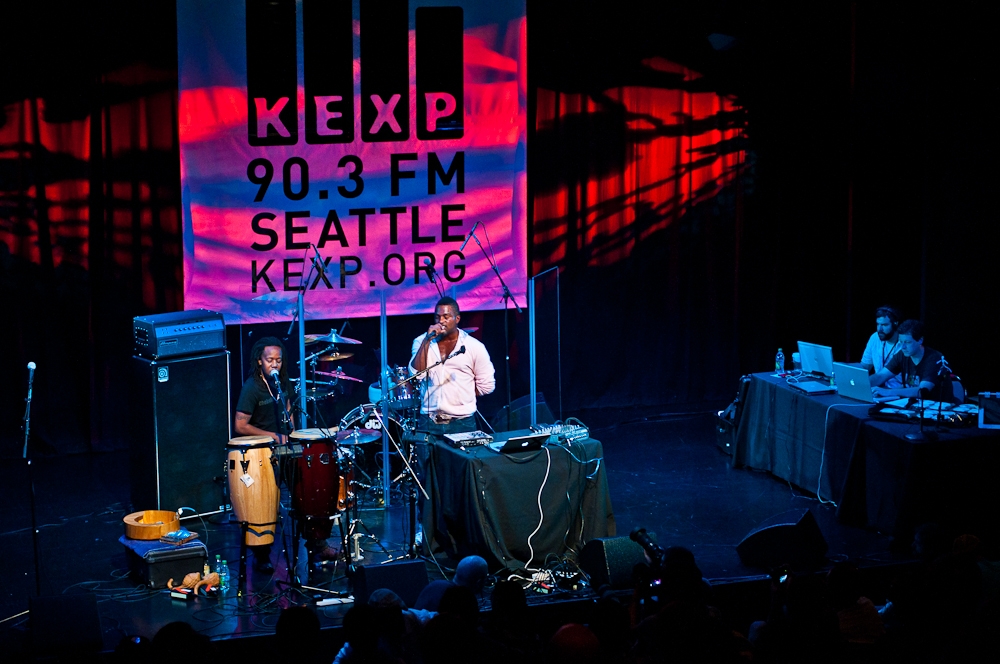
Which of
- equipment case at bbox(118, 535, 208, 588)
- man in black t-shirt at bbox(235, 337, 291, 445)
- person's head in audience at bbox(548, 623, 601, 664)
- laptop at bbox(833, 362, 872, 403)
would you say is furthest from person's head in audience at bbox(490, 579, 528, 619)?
laptop at bbox(833, 362, 872, 403)

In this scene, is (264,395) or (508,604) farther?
(264,395)

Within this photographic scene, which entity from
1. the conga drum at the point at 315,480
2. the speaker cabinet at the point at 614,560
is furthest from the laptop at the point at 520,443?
the conga drum at the point at 315,480

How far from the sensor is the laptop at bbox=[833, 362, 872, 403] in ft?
26.3

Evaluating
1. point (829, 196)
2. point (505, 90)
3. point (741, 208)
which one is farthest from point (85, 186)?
point (829, 196)

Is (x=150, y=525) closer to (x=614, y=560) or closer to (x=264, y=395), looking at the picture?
(x=264, y=395)

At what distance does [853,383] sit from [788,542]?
2001 mm

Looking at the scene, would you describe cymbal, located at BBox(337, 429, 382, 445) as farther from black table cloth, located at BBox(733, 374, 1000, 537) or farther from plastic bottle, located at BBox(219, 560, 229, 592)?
black table cloth, located at BBox(733, 374, 1000, 537)

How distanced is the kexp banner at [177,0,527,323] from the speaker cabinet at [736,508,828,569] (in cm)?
428

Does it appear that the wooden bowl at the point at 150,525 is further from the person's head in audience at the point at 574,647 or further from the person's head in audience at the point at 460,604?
the person's head in audience at the point at 574,647

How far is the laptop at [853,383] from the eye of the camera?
802 centimetres

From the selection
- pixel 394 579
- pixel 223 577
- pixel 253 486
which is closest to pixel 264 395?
pixel 253 486

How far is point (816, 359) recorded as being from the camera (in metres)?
8.78

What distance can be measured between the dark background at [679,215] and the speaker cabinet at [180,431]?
6.40 ft

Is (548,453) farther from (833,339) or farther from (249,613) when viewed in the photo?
(833,339)
